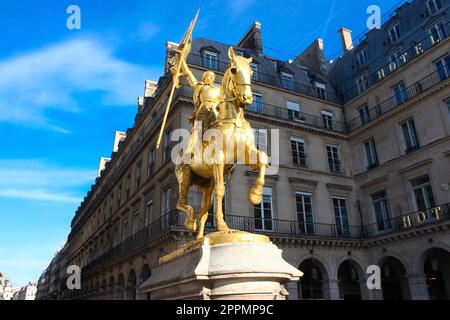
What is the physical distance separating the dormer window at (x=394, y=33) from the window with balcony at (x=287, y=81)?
6.89 metres

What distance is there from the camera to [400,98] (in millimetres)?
22562

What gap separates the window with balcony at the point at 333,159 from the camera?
24.0 meters

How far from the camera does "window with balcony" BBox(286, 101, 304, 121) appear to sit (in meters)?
24.2

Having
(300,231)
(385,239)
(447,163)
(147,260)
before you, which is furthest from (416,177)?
(147,260)

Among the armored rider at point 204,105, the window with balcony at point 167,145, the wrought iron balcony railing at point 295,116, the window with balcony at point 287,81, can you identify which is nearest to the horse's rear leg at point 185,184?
the armored rider at point 204,105

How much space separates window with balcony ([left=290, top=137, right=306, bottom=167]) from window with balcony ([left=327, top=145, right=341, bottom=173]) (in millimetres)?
2098

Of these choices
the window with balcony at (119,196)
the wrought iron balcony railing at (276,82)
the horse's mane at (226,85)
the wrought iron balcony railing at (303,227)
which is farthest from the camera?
the window with balcony at (119,196)

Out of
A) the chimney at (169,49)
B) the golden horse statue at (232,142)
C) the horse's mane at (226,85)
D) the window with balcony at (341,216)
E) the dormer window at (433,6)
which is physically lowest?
the golden horse statue at (232,142)

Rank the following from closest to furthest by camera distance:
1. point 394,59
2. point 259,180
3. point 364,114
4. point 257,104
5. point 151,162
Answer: point 259,180
point 257,104
point 151,162
point 394,59
point 364,114

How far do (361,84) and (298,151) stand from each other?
24.2 feet

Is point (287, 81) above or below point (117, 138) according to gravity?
below

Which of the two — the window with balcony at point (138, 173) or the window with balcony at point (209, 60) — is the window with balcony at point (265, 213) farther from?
the window with balcony at point (138, 173)

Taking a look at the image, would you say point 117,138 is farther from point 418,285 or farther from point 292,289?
point 418,285

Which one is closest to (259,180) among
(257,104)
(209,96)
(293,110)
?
(209,96)
